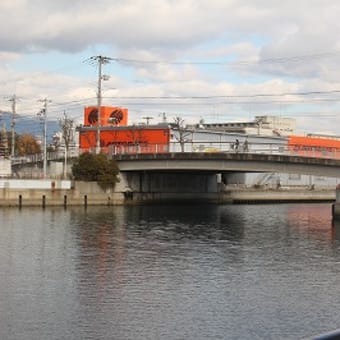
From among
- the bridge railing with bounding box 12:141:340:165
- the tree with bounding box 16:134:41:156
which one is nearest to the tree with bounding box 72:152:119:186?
the bridge railing with bounding box 12:141:340:165

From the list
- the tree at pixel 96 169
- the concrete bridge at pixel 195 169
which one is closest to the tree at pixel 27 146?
the concrete bridge at pixel 195 169

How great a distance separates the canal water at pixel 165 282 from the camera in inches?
828

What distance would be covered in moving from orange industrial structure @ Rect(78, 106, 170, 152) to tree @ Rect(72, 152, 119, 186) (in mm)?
20587

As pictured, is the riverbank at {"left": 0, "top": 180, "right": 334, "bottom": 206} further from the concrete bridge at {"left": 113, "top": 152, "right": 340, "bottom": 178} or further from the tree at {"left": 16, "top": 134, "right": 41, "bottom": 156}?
the tree at {"left": 16, "top": 134, "right": 41, "bottom": 156}

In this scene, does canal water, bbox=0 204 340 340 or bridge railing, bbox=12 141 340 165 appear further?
bridge railing, bbox=12 141 340 165

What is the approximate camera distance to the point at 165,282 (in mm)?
28391

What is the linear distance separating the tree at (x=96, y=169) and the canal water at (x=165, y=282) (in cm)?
2518

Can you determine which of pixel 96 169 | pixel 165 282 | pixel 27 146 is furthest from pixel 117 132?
pixel 165 282

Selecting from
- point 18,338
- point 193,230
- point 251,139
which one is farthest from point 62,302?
point 251,139

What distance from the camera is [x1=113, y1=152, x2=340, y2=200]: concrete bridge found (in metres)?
67.4

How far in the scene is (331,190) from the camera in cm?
11638

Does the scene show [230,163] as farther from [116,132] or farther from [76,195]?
[116,132]

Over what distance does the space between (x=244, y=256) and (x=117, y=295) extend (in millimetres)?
13561

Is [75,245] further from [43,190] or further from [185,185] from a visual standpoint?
[185,185]
